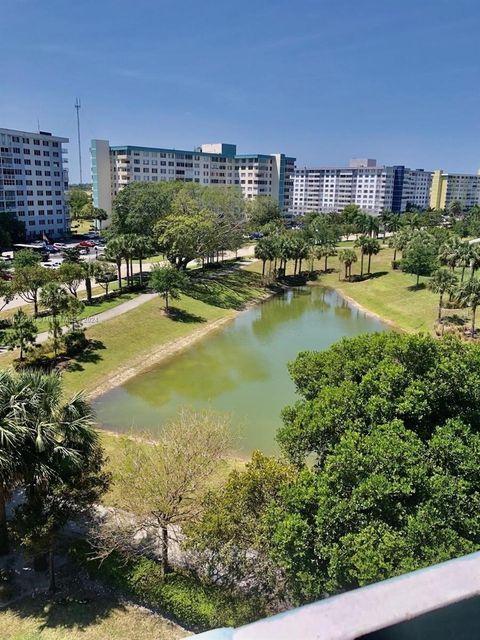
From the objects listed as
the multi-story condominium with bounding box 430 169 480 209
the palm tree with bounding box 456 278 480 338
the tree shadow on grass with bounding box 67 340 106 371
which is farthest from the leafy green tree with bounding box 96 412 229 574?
the multi-story condominium with bounding box 430 169 480 209

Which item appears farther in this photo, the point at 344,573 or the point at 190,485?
the point at 190,485

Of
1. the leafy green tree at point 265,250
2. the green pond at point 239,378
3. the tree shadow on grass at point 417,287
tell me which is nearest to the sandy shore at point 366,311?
the green pond at point 239,378

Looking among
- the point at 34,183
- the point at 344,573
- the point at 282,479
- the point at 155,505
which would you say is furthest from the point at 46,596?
the point at 34,183

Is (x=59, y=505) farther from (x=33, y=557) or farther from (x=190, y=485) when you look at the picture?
(x=190, y=485)

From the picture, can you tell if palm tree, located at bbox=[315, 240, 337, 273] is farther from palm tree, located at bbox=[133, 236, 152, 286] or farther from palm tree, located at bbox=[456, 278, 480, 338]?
palm tree, located at bbox=[456, 278, 480, 338]

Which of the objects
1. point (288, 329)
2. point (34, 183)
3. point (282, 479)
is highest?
point (34, 183)

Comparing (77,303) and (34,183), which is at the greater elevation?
(34,183)

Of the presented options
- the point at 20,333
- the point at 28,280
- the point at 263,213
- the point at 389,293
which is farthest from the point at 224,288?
the point at 263,213
